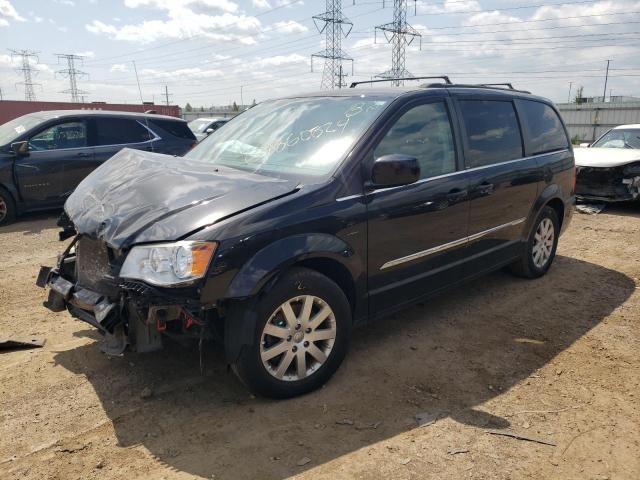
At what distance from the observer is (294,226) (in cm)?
302

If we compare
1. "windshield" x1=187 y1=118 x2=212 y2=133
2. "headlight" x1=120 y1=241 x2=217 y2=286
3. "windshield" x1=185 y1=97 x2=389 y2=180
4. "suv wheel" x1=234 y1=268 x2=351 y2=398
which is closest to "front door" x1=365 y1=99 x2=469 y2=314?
"windshield" x1=185 y1=97 x2=389 y2=180

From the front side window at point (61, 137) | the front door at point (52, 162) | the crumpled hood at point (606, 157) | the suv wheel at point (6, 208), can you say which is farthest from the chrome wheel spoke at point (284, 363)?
the crumpled hood at point (606, 157)

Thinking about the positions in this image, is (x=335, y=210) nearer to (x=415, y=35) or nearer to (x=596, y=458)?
(x=596, y=458)

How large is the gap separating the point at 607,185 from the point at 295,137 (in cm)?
740

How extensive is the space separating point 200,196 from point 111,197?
70 cm

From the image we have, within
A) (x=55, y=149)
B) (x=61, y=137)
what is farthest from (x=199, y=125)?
(x=55, y=149)

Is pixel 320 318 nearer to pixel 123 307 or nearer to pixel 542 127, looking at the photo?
pixel 123 307

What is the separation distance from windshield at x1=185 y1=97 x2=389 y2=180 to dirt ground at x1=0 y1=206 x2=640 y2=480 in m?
1.40

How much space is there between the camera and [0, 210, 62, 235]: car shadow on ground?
768 cm

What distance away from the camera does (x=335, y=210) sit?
3.22 meters

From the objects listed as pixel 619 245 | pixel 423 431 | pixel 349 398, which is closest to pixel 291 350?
pixel 349 398

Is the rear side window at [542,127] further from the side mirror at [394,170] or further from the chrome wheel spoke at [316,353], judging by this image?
the chrome wheel spoke at [316,353]

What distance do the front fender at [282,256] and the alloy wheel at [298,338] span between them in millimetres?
239

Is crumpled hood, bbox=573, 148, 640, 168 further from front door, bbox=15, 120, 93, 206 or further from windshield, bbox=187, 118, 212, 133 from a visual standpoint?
windshield, bbox=187, 118, 212, 133
